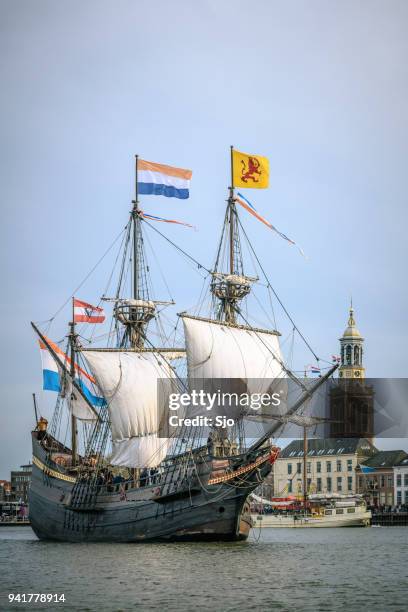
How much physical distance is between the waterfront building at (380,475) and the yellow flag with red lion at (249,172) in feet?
317

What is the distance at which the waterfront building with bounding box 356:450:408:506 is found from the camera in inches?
6629

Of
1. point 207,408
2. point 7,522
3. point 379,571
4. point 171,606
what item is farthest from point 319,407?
point 171,606

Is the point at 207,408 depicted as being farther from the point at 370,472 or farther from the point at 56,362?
the point at 370,472

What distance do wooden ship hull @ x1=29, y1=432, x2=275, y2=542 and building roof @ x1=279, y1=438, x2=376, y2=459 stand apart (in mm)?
110628

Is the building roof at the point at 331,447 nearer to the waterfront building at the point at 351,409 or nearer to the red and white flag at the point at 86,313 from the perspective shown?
the waterfront building at the point at 351,409

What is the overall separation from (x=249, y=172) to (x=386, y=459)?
106263 millimetres

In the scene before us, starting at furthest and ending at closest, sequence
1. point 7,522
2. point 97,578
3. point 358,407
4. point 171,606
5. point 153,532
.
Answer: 1. point 358,407
2. point 7,522
3. point 153,532
4. point 97,578
5. point 171,606

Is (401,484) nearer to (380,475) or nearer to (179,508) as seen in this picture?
(380,475)

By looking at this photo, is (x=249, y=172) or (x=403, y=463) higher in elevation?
(x=249, y=172)

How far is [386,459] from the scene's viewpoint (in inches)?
6826

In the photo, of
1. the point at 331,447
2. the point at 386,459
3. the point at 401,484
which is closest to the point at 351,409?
the point at 331,447

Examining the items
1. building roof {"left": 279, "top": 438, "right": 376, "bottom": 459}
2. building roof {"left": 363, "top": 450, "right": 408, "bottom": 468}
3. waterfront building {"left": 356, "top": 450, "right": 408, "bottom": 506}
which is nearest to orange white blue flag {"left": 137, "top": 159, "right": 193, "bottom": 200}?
waterfront building {"left": 356, "top": 450, "right": 408, "bottom": 506}

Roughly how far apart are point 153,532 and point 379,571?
1963cm

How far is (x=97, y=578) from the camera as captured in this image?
48594 mm
